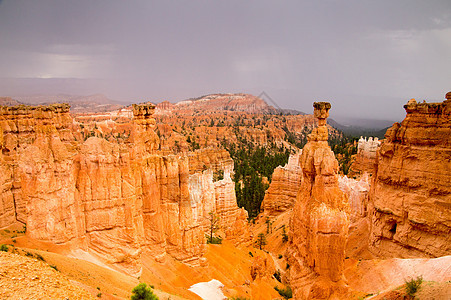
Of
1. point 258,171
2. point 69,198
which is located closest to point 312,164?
point 69,198

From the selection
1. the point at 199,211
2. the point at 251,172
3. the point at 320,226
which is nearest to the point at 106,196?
the point at 199,211

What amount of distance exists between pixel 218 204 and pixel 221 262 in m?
10.1

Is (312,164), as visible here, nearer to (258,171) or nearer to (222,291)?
(222,291)

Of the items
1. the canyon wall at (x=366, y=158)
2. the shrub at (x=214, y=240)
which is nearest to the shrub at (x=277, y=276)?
the shrub at (x=214, y=240)

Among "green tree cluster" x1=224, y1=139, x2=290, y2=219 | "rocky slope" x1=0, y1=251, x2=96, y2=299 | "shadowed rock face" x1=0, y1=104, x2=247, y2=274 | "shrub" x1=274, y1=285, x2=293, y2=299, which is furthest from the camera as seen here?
"green tree cluster" x1=224, y1=139, x2=290, y2=219

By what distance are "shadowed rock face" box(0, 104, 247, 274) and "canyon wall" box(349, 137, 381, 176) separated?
3007cm

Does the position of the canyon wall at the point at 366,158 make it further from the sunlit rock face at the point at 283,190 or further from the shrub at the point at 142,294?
the shrub at the point at 142,294

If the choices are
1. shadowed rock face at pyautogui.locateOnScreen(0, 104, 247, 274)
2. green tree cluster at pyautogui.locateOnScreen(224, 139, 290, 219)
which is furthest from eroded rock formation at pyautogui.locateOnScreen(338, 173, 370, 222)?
green tree cluster at pyautogui.locateOnScreen(224, 139, 290, 219)

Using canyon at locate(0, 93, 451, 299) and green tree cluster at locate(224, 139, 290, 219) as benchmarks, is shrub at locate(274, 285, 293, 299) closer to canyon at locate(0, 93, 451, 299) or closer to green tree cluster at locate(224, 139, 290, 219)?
canyon at locate(0, 93, 451, 299)

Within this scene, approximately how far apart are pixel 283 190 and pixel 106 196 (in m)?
26.9

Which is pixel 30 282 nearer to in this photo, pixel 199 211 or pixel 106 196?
pixel 106 196

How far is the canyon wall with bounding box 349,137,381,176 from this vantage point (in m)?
41.6

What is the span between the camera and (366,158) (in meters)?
42.5

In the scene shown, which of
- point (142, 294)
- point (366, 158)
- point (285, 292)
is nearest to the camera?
point (142, 294)
